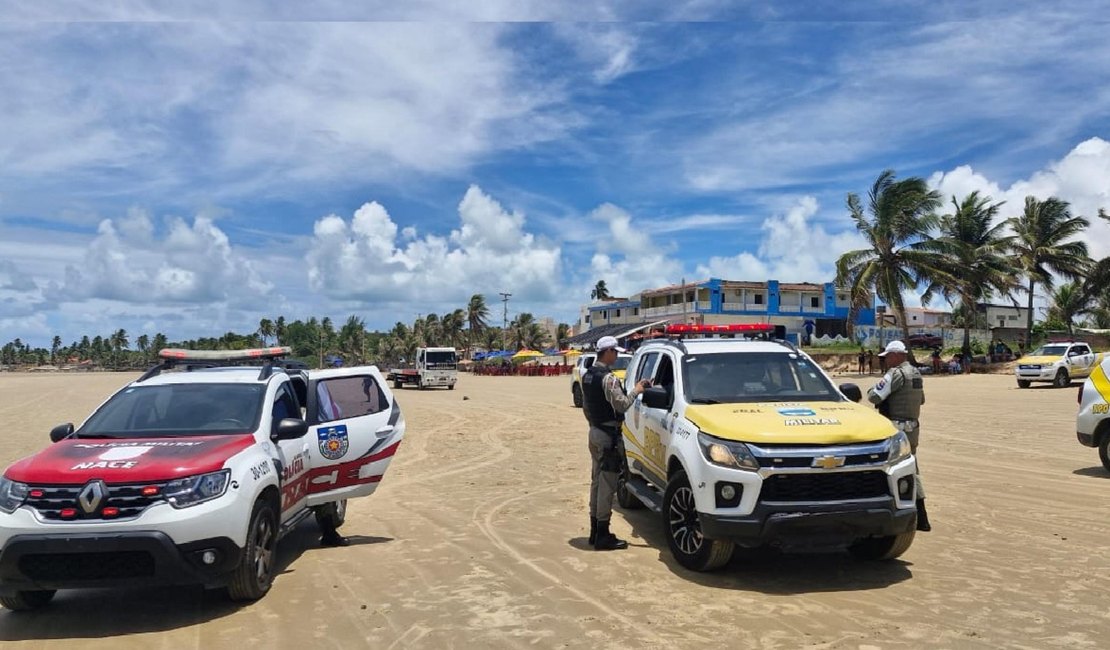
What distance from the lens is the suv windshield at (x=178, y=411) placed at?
633 cm

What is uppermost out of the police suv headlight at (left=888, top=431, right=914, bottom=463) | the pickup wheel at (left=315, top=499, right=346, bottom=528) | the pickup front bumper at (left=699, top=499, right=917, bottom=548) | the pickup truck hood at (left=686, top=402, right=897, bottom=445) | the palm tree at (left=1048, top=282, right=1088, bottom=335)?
the palm tree at (left=1048, top=282, right=1088, bottom=335)

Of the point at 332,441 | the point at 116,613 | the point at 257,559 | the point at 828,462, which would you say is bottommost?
the point at 116,613

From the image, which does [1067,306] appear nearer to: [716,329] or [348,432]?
[716,329]

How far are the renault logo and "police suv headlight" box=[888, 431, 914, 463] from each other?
18.2 ft

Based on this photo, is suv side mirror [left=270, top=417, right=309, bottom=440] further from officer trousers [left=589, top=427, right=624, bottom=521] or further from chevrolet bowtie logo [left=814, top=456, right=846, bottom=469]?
chevrolet bowtie logo [left=814, top=456, right=846, bottom=469]

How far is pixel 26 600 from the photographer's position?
5594mm

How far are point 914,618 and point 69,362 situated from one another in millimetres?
210192

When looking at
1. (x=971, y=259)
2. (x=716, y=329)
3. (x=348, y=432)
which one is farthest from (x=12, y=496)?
(x=971, y=259)

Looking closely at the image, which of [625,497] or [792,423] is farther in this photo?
[625,497]

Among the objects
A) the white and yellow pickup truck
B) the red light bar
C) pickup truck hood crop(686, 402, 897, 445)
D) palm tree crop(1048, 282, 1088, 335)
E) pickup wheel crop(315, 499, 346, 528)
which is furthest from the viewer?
palm tree crop(1048, 282, 1088, 335)

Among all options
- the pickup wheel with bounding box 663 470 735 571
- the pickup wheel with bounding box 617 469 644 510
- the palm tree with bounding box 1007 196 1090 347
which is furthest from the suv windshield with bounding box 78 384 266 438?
the palm tree with bounding box 1007 196 1090 347

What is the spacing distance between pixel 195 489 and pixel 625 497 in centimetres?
510

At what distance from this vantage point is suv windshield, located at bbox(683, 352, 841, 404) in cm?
712

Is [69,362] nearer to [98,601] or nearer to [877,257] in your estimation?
[877,257]
